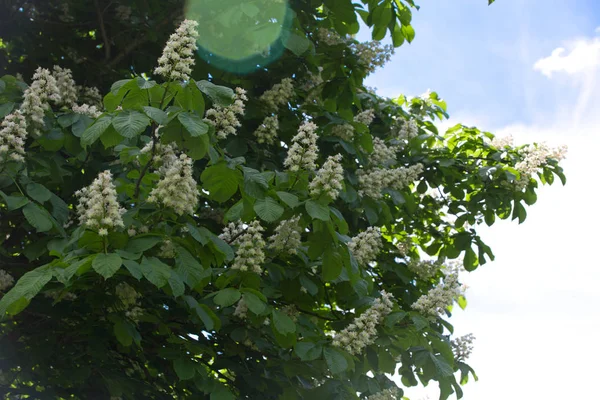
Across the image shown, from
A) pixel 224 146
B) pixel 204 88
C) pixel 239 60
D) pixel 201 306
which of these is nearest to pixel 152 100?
pixel 204 88

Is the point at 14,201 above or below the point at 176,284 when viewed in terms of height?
above

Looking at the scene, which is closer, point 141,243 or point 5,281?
point 141,243

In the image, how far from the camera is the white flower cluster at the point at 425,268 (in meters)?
5.58

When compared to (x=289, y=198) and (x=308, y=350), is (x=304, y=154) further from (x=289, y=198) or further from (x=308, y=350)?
(x=308, y=350)

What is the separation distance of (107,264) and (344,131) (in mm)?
2720

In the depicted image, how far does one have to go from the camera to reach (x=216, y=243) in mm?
3082

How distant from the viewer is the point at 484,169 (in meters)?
5.60

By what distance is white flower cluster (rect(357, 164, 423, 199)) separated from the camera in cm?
461

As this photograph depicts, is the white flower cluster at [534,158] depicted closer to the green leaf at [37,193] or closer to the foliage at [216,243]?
Result: the foliage at [216,243]

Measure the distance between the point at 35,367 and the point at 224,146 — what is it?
75.2 inches

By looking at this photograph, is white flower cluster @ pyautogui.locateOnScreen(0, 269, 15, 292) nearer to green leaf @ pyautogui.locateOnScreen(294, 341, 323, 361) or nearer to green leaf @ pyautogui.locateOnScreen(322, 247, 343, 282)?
green leaf @ pyautogui.locateOnScreen(294, 341, 323, 361)

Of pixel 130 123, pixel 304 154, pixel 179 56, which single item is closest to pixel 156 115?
pixel 130 123

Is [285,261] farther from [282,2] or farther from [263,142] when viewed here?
[282,2]

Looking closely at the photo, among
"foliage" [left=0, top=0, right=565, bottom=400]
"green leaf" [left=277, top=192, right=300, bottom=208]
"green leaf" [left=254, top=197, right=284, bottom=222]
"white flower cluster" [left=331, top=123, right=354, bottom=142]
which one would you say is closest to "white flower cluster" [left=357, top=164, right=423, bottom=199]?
"foliage" [left=0, top=0, right=565, bottom=400]
